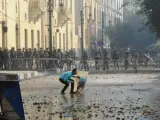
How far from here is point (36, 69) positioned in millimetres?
35656

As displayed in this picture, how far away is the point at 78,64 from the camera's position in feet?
141

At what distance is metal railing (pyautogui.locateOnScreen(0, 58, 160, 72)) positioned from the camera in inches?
1396

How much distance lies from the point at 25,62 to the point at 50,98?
17817mm

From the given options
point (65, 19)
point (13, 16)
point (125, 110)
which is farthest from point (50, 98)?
point (65, 19)

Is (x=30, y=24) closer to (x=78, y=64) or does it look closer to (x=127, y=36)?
(x=78, y=64)

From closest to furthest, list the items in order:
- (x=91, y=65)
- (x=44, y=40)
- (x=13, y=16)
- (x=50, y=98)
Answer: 1. (x=50, y=98)
2. (x=13, y=16)
3. (x=91, y=65)
4. (x=44, y=40)

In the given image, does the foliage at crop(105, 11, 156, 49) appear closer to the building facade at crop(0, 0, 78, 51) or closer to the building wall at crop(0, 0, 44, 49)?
the building facade at crop(0, 0, 78, 51)

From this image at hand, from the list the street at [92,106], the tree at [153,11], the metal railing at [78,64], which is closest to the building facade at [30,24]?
the metal railing at [78,64]

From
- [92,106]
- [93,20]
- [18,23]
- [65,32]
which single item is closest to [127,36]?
[93,20]

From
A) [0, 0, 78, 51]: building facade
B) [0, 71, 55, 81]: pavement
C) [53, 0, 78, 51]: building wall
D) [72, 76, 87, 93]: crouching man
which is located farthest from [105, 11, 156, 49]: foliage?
[72, 76, 87, 93]: crouching man

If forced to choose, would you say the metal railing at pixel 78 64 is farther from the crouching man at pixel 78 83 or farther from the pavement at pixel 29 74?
the crouching man at pixel 78 83

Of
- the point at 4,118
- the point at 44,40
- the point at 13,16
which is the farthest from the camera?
the point at 44,40

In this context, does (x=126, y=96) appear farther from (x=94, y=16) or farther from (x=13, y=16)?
(x=94, y=16)

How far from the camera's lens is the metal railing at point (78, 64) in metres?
35.5
